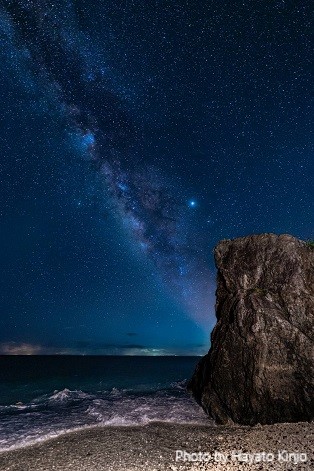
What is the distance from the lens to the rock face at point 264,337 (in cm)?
1330

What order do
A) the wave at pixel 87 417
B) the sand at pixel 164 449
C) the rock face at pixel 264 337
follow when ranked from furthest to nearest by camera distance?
the wave at pixel 87 417 < the rock face at pixel 264 337 < the sand at pixel 164 449

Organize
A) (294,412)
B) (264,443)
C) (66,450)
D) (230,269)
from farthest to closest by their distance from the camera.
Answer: (230,269), (294,412), (66,450), (264,443)

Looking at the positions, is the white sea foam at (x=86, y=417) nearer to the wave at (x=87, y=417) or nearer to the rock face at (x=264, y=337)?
the wave at (x=87, y=417)

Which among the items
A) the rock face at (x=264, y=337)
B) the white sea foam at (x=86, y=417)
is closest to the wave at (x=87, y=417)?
the white sea foam at (x=86, y=417)

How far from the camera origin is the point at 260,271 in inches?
635

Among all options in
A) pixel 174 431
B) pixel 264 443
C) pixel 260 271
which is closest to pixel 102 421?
pixel 174 431

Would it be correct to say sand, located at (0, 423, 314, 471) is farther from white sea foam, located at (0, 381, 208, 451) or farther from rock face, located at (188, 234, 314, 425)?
rock face, located at (188, 234, 314, 425)

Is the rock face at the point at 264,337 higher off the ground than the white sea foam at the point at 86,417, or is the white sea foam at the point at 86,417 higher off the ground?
the rock face at the point at 264,337

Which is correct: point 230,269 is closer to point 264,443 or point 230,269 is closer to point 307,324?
point 307,324

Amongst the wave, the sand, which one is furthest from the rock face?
the wave

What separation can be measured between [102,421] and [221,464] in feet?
32.0

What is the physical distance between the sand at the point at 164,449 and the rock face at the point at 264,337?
1388mm

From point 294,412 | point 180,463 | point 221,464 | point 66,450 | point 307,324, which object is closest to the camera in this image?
point 221,464

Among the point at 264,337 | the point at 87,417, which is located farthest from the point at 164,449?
the point at 87,417
